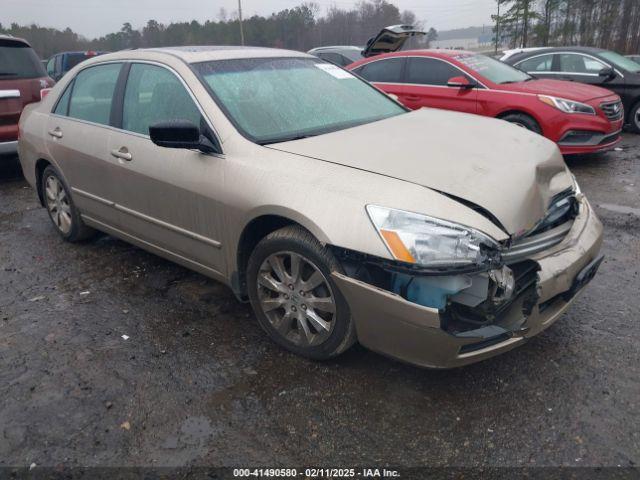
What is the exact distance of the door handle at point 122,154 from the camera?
3.61 metres

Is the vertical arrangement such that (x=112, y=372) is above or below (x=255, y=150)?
below

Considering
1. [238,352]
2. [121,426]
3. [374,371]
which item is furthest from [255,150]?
[121,426]

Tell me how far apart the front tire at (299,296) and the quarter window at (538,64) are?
329 inches

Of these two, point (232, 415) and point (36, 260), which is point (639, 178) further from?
point (36, 260)

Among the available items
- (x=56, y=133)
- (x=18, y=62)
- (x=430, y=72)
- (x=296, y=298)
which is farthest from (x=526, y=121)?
(x=18, y=62)

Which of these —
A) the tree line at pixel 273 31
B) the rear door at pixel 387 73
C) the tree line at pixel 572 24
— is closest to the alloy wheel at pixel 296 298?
the rear door at pixel 387 73

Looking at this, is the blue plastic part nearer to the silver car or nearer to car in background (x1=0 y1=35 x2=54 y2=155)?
the silver car

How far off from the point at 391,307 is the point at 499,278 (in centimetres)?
51

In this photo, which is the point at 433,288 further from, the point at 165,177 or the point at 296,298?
the point at 165,177

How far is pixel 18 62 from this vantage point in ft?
22.9

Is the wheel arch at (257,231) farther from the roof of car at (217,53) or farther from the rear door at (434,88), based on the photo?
the rear door at (434,88)

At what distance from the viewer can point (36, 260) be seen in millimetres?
4492

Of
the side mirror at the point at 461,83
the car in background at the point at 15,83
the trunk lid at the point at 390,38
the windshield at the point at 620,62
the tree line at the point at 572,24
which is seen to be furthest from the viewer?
the tree line at the point at 572,24

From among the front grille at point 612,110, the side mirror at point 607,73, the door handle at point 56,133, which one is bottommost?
the front grille at point 612,110
